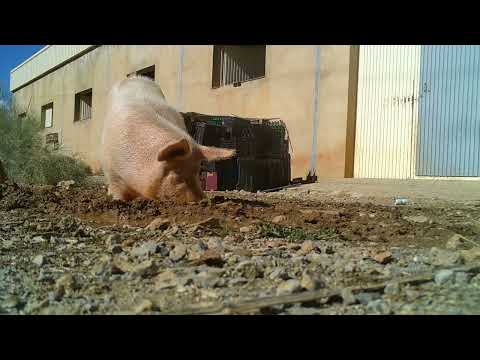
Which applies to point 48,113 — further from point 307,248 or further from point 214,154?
point 307,248

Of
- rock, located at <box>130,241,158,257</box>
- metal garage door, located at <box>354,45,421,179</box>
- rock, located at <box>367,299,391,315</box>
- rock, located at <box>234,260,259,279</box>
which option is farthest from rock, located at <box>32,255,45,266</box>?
metal garage door, located at <box>354,45,421,179</box>

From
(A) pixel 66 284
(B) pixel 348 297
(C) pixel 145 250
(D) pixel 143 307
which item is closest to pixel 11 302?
(A) pixel 66 284

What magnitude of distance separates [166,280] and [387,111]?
10386 mm

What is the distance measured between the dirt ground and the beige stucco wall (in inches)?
168

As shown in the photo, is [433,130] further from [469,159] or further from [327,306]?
A: [327,306]

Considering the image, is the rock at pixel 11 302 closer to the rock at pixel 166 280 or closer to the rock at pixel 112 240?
the rock at pixel 166 280

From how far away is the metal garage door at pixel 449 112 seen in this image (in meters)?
10.4

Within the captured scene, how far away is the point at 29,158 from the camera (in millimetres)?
10992

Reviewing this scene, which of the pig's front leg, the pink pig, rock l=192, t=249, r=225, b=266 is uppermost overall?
the pink pig

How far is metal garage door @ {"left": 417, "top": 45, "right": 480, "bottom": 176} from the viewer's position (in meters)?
10.4

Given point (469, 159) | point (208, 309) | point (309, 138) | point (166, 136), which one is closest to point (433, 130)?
point (469, 159)

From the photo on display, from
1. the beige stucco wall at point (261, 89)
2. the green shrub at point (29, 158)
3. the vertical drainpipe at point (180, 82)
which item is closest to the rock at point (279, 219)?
the beige stucco wall at point (261, 89)

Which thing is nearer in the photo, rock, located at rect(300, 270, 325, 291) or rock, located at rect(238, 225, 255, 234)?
rock, located at rect(300, 270, 325, 291)

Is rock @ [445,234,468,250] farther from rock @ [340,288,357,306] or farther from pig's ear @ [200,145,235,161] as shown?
pig's ear @ [200,145,235,161]
